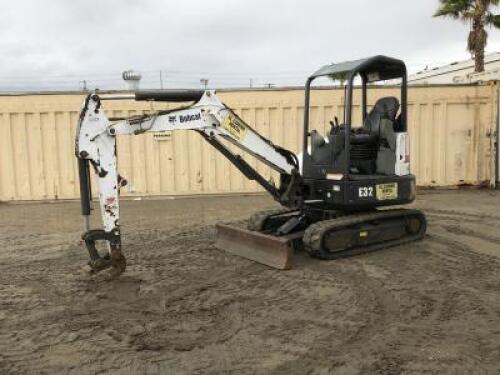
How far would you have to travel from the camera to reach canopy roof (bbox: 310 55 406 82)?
20.4 ft

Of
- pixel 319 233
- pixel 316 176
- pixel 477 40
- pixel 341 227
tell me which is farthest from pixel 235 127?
pixel 477 40

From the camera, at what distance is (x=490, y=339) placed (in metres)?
3.82

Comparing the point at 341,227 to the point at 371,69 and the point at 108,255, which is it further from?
the point at 108,255

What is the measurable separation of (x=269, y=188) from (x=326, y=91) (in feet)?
19.2

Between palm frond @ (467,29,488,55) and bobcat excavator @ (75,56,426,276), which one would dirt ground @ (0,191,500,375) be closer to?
bobcat excavator @ (75,56,426,276)

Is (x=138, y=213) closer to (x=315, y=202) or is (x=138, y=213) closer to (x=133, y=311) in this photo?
(x=315, y=202)

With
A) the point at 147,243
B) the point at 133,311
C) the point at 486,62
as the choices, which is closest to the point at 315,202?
the point at 147,243

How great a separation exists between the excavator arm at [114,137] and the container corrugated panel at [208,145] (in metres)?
5.35

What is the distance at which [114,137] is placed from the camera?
5219 mm

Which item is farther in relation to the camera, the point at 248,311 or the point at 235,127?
the point at 235,127

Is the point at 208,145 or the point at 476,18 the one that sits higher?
the point at 476,18

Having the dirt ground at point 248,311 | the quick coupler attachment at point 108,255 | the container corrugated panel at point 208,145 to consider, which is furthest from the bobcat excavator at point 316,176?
the container corrugated panel at point 208,145

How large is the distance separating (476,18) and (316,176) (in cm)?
1624

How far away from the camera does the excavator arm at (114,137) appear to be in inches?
201
